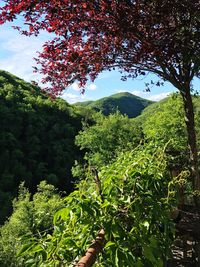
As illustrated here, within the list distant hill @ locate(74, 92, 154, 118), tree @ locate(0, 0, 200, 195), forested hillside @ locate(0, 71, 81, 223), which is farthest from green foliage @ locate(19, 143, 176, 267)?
distant hill @ locate(74, 92, 154, 118)

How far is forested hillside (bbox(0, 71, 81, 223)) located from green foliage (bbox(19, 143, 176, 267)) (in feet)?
198

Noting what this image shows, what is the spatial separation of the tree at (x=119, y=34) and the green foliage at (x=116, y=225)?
1.94 m

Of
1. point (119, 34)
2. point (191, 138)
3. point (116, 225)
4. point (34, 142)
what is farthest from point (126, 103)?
point (116, 225)

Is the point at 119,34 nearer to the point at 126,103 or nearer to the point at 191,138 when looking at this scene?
the point at 191,138

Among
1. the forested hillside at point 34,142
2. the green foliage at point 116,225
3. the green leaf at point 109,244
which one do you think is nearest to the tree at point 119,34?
the green foliage at point 116,225

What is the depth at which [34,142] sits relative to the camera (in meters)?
72.2

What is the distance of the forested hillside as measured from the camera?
67.4 m

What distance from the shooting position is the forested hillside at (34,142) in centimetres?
6738

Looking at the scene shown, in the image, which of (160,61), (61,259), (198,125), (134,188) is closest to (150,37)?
(160,61)

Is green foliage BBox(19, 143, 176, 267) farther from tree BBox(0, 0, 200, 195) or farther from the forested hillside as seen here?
the forested hillside

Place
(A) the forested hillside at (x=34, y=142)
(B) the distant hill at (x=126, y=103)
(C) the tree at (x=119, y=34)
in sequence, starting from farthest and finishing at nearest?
1. (B) the distant hill at (x=126, y=103)
2. (A) the forested hillside at (x=34, y=142)
3. (C) the tree at (x=119, y=34)

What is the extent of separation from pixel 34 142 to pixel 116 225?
72.1 meters

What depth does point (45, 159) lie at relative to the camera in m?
73.1

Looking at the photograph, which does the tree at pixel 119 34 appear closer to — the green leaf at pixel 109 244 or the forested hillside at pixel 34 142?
the green leaf at pixel 109 244
